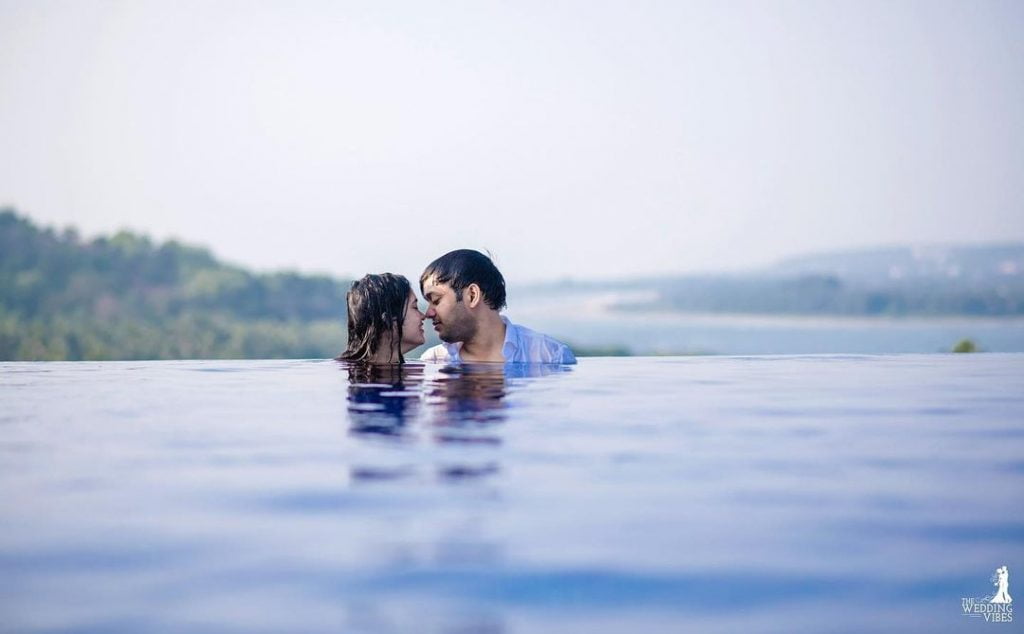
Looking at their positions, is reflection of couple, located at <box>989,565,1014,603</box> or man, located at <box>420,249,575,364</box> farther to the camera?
man, located at <box>420,249,575,364</box>

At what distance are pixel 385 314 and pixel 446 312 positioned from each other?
362 mm

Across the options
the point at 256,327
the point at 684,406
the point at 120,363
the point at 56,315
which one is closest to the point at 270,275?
the point at 256,327

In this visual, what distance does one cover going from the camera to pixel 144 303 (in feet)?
209

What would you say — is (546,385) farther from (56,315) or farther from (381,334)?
(56,315)

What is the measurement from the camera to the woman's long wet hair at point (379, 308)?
711 cm

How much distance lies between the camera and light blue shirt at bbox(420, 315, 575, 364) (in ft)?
24.9

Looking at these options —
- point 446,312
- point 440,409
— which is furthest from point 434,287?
point 440,409

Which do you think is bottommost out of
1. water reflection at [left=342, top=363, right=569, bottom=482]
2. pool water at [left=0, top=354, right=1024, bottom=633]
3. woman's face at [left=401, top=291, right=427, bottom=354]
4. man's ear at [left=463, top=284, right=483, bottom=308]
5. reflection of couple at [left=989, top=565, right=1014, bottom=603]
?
reflection of couple at [left=989, top=565, right=1014, bottom=603]

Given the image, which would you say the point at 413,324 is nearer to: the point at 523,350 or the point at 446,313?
the point at 446,313

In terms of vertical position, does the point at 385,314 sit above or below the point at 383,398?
above

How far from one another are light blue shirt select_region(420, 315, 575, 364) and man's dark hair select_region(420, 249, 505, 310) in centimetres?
30

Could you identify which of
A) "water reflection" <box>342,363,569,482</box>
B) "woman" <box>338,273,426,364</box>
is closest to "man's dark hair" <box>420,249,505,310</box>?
"woman" <box>338,273,426,364</box>

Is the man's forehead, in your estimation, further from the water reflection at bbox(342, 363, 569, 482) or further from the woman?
Result: the water reflection at bbox(342, 363, 569, 482)

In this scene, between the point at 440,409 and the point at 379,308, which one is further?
the point at 379,308
